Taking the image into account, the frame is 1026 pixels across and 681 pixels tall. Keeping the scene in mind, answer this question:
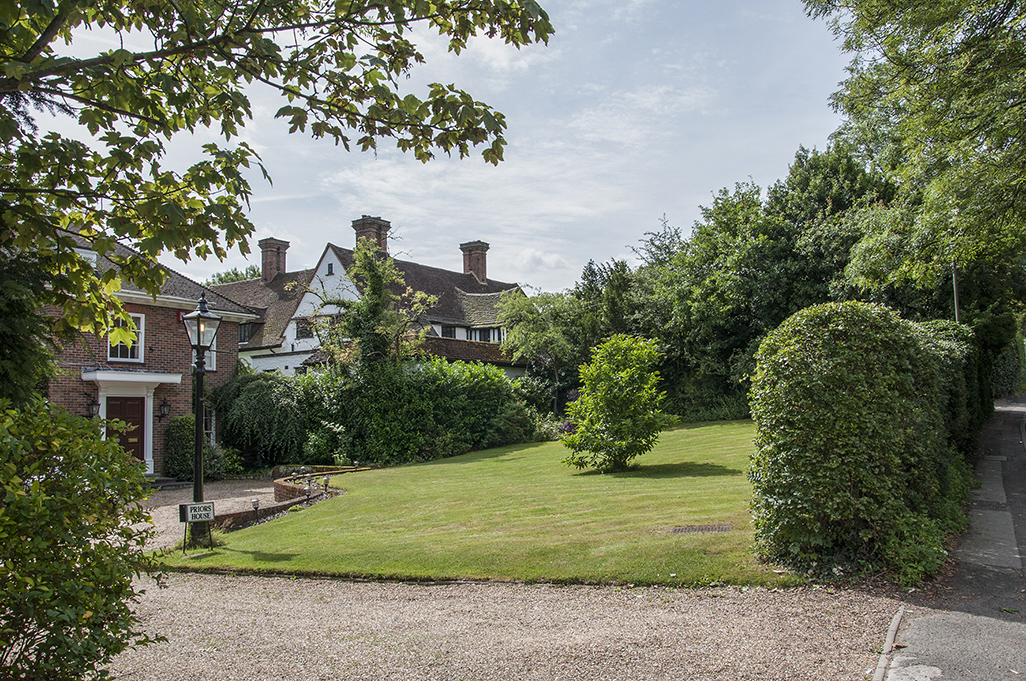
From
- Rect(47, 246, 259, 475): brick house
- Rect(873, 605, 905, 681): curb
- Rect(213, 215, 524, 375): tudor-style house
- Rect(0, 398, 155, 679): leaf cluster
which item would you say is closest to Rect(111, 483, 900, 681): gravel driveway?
Rect(873, 605, 905, 681): curb

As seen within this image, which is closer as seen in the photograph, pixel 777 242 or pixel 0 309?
pixel 0 309

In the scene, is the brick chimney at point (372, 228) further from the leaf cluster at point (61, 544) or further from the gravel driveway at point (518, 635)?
the leaf cluster at point (61, 544)

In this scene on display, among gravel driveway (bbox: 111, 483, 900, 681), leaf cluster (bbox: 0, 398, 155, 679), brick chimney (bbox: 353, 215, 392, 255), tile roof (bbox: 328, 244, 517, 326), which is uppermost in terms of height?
brick chimney (bbox: 353, 215, 392, 255)

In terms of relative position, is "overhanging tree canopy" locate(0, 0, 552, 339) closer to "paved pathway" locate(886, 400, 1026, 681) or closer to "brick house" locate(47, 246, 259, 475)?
"paved pathway" locate(886, 400, 1026, 681)

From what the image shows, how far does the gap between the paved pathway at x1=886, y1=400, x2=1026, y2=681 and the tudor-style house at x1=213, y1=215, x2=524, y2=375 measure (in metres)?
25.7

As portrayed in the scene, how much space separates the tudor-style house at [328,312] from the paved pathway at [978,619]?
1012 inches

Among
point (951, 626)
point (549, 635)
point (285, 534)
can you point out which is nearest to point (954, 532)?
point (951, 626)

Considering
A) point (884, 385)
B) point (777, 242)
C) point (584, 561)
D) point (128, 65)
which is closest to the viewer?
point (128, 65)

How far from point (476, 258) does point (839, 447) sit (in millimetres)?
43311

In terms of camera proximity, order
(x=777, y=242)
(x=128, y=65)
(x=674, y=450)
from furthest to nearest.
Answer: (x=777, y=242) → (x=674, y=450) → (x=128, y=65)

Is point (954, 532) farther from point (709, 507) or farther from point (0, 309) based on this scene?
point (0, 309)

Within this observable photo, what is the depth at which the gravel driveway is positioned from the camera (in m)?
5.25

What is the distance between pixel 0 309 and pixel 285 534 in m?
6.49

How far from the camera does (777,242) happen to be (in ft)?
88.5
